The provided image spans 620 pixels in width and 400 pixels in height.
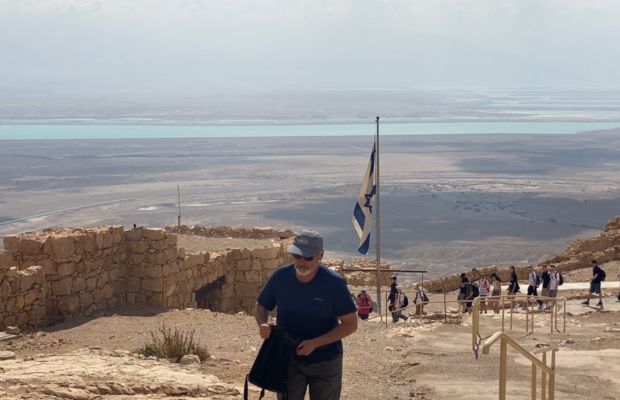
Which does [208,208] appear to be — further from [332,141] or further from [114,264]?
[332,141]

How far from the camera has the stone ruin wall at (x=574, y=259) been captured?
2495 cm

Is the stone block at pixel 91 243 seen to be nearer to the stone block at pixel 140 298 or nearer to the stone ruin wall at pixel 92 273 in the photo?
the stone ruin wall at pixel 92 273

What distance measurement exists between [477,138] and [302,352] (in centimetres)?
10780

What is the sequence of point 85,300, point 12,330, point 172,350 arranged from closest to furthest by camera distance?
point 172,350 < point 12,330 < point 85,300

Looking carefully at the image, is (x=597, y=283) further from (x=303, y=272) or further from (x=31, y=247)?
(x=303, y=272)

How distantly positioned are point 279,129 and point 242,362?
128253 mm

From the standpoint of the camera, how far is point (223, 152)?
91188mm

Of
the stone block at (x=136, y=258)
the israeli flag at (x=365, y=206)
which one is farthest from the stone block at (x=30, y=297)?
the israeli flag at (x=365, y=206)

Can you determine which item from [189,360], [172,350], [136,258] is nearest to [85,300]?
[136,258]

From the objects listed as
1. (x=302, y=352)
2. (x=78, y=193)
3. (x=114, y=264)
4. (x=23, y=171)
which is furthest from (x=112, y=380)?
(x=23, y=171)

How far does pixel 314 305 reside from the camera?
6.31 meters

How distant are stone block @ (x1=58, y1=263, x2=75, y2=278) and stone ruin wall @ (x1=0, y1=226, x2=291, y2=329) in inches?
0.6

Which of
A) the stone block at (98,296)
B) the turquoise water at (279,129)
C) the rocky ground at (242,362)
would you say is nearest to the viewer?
the rocky ground at (242,362)

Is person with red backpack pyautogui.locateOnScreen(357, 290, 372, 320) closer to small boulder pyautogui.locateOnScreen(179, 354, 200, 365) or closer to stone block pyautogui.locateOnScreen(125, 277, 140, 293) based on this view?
stone block pyautogui.locateOnScreen(125, 277, 140, 293)
